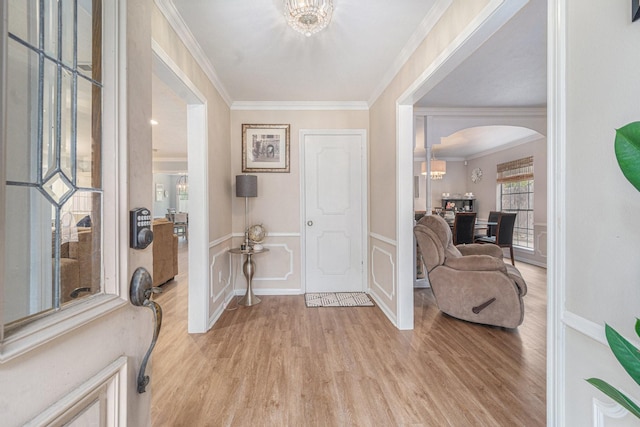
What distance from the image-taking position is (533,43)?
7.91 ft

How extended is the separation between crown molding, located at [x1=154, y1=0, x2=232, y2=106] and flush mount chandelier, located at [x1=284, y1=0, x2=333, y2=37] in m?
0.83

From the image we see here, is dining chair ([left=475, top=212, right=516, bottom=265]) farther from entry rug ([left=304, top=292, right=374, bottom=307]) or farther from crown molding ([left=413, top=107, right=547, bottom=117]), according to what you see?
entry rug ([left=304, top=292, right=374, bottom=307])

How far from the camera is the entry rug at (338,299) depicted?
329 cm

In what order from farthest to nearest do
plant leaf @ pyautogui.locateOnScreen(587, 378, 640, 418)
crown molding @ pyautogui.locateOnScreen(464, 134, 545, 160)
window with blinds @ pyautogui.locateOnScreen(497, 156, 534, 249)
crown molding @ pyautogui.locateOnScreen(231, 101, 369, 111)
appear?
window with blinds @ pyautogui.locateOnScreen(497, 156, 534, 249), crown molding @ pyautogui.locateOnScreen(464, 134, 545, 160), crown molding @ pyautogui.locateOnScreen(231, 101, 369, 111), plant leaf @ pyautogui.locateOnScreen(587, 378, 640, 418)

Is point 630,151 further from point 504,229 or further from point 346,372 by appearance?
point 504,229

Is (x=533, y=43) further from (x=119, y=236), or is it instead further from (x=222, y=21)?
(x=119, y=236)

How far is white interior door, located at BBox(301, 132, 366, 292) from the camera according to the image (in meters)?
3.68

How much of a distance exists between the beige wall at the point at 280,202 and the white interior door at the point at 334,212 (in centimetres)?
13

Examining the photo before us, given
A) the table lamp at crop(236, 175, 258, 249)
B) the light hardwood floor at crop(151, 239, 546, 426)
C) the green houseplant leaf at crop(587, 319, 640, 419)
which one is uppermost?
the table lamp at crop(236, 175, 258, 249)

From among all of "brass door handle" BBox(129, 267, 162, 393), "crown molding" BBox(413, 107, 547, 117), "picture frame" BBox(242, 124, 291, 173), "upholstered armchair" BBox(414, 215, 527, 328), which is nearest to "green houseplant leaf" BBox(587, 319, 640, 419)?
"brass door handle" BBox(129, 267, 162, 393)

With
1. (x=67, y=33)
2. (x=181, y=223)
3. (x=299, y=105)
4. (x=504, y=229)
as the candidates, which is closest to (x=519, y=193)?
(x=504, y=229)

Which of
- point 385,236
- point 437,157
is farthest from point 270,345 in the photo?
point 437,157

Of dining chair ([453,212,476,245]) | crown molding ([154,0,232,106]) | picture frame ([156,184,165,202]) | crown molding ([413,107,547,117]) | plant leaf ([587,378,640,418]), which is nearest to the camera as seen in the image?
plant leaf ([587,378,640,418])

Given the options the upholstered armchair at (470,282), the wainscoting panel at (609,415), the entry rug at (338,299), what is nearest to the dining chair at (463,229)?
the upholstered armchair at (470,282)
